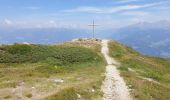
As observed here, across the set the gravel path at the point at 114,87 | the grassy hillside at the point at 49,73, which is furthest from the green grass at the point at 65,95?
the gravel path at the point at 114,87

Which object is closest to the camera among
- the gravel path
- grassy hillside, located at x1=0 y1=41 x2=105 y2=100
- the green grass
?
the green grass

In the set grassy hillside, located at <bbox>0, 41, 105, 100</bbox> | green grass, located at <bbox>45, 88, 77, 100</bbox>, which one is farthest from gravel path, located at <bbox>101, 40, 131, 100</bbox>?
green grass, located at <bbox>45, 88, 77, 100</bbox>

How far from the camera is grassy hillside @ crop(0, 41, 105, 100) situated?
117 feet

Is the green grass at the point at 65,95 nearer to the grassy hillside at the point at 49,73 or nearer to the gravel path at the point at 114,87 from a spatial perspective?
the grassy hillside at the point at 49,73

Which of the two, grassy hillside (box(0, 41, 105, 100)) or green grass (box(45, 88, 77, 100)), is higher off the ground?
green grass (box(45, 88, 77, 100))

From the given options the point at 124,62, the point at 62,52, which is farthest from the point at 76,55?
the point at 124,62

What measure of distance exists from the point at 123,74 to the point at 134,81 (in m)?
6.67

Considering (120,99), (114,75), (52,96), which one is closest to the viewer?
(52,96)

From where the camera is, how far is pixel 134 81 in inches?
1796

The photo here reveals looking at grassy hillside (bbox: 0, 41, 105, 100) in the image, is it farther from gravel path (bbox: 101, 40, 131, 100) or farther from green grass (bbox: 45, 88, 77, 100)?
gravel path (bbox: 101, 40, 131, 100)

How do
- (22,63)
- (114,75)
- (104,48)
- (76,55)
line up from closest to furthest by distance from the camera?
(114,75), (22,63), (76,55), (104,48)

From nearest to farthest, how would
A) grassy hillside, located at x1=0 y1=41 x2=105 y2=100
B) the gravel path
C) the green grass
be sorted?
the green grass → grassy hillside, located at x1=0 y1=41 x2=105 y2=100 → the gravel path

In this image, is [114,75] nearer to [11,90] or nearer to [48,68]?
[48,68]

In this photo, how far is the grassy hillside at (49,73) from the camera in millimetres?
35812
